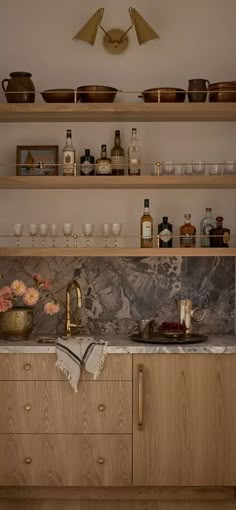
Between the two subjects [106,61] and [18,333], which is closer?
[18,333]

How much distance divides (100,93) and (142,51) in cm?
49

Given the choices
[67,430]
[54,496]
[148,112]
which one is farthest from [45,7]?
[54,496]

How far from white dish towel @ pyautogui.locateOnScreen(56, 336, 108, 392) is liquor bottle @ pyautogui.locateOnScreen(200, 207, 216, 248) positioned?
2.93 ft

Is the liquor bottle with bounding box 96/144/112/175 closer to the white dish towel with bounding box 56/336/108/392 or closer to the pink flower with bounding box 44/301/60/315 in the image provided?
the pink flower with bounding box 44/301/60/315

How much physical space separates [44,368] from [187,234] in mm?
1124

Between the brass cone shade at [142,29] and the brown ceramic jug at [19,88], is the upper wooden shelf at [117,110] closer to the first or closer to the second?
the brown ceramic jug at [19,88]

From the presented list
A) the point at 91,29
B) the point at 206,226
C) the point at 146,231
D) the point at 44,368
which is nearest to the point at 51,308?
the point at 44,368

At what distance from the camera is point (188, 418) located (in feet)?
15.1

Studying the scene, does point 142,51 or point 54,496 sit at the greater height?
point 142,51

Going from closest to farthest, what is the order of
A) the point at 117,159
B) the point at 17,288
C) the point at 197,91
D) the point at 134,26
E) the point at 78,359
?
the point at 78,359, the point at 17,288, the point at 197,91, the point at 117,159, the point at 134,26

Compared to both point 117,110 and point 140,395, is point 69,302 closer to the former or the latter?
point 140,395

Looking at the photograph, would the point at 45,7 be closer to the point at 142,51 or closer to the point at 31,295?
the point at 142,51

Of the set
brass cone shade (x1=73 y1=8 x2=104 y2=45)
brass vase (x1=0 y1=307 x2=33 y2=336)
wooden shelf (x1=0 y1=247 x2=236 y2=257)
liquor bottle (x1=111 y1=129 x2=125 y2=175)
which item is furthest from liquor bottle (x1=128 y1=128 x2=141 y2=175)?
brass vase (x1=0 y1=307 x2=33 y2=336)

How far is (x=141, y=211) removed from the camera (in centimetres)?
513
